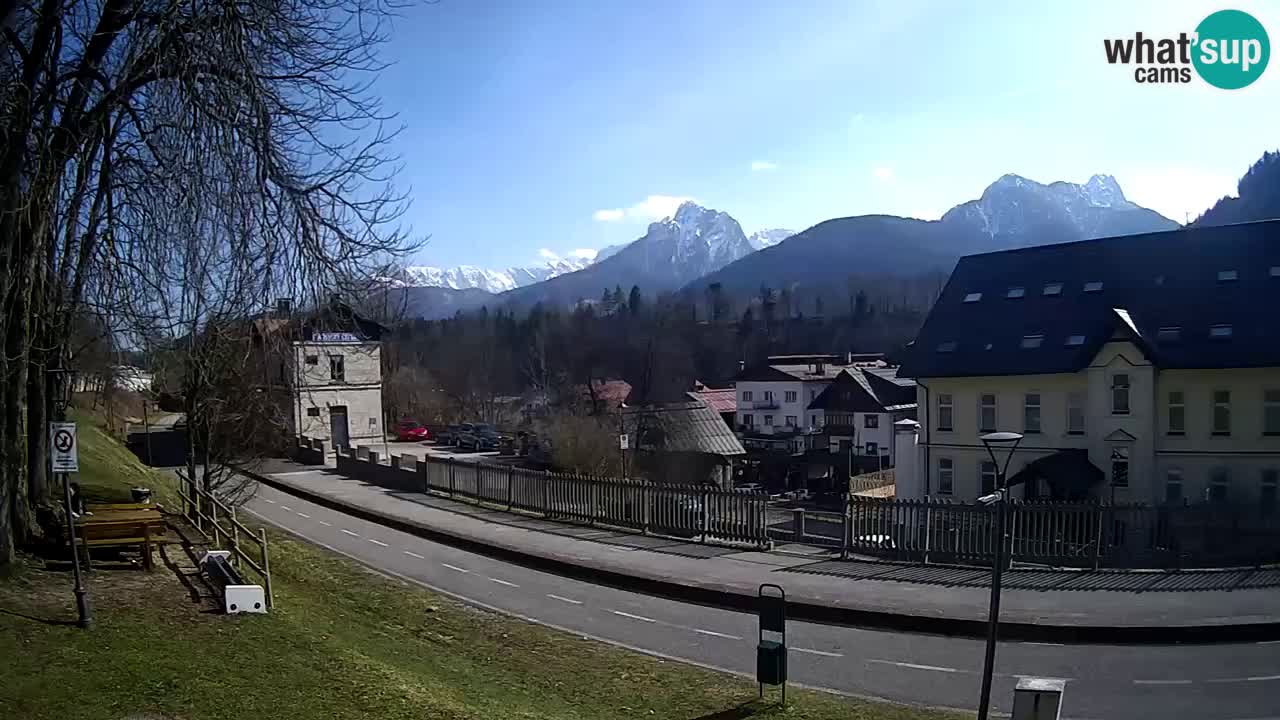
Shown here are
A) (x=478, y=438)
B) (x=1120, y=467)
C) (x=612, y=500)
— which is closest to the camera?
(x=612, y=500)

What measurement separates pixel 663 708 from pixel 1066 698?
14.9 feet

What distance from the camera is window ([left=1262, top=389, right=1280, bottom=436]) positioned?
96.4 ft

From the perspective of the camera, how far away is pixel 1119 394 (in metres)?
31.8

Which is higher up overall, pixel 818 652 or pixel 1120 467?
pixel 1120 467

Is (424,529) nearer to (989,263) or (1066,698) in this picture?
(1066,698)

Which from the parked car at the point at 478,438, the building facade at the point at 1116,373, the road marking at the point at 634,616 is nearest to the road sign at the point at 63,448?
the road marking at the point at 634,616

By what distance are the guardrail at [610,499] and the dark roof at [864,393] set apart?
138 feet

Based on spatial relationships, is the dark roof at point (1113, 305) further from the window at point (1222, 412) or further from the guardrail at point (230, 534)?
the guardrail at point (230, 534)

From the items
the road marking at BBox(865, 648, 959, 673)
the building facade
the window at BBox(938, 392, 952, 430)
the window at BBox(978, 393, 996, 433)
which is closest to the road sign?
the road marking at BBox(865, 648, 959, 673)

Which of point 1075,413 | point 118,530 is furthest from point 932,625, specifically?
point 1075,413

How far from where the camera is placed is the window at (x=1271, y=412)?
29.4 meters

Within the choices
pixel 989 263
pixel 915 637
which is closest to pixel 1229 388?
pixel 989 263

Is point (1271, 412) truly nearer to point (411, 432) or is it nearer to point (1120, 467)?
point (1120, 467)

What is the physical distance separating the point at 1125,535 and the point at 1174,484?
681 inches
